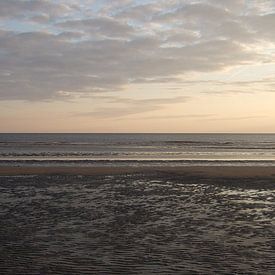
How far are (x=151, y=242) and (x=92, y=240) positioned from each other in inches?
58.4

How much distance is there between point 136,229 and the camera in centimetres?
1161

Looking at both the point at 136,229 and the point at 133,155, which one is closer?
the point at 136,229

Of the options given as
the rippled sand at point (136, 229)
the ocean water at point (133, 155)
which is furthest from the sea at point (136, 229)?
the ocean water at point (133, 155)

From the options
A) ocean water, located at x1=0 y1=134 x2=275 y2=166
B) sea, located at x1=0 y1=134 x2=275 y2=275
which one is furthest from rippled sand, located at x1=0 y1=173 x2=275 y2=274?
ocean water, located at x1=0 y1=134 x2=275 y2=166

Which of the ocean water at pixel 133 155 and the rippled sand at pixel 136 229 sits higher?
the ocean water at pixel 133 155

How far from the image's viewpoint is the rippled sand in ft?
27.5

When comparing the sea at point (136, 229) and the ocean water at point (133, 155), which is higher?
the ocean water at point (133, 155)

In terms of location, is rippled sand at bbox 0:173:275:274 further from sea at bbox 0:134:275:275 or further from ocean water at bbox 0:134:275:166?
ocean water at bbox 0:134:275:166

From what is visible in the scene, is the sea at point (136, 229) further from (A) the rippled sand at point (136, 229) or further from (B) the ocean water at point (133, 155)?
(B) the ocean water at point (133, 155)

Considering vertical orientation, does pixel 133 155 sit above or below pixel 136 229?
Result: above

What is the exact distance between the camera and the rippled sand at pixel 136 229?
27.5 ft

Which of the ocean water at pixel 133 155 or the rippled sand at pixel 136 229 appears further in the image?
the ocean water at pixel 133 155

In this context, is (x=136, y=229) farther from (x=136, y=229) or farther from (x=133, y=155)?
(x=133, y=155)

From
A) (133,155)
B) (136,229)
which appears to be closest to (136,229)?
(136,229)
